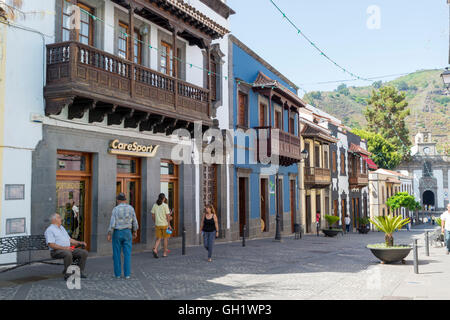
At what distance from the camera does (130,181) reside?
1412cm

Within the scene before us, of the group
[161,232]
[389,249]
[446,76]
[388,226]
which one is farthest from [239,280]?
[446,76]

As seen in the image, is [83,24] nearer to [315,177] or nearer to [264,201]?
[264,201]

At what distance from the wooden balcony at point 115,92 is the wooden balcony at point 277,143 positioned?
6.44 metres

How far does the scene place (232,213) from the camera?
64.2 ft

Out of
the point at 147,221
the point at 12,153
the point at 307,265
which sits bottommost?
the point at 307,265

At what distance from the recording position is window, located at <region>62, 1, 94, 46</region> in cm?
1145

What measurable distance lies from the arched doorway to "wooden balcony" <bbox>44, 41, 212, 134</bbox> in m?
84.1

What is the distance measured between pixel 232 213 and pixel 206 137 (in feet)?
13.2

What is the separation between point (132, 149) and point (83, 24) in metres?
3.81

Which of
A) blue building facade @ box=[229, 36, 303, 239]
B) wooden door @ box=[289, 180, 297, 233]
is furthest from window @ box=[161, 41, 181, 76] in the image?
wooden door @ box=[289, 180, 297, 233]

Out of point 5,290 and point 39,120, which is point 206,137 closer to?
point 39,120

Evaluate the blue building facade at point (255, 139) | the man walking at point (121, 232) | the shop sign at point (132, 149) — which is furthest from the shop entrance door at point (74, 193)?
the blue building facade at point (255, 139)

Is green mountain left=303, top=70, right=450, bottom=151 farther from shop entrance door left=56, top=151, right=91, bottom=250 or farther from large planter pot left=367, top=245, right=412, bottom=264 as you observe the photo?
shop entrance door left=56, top=151, right=91, bottom=250
